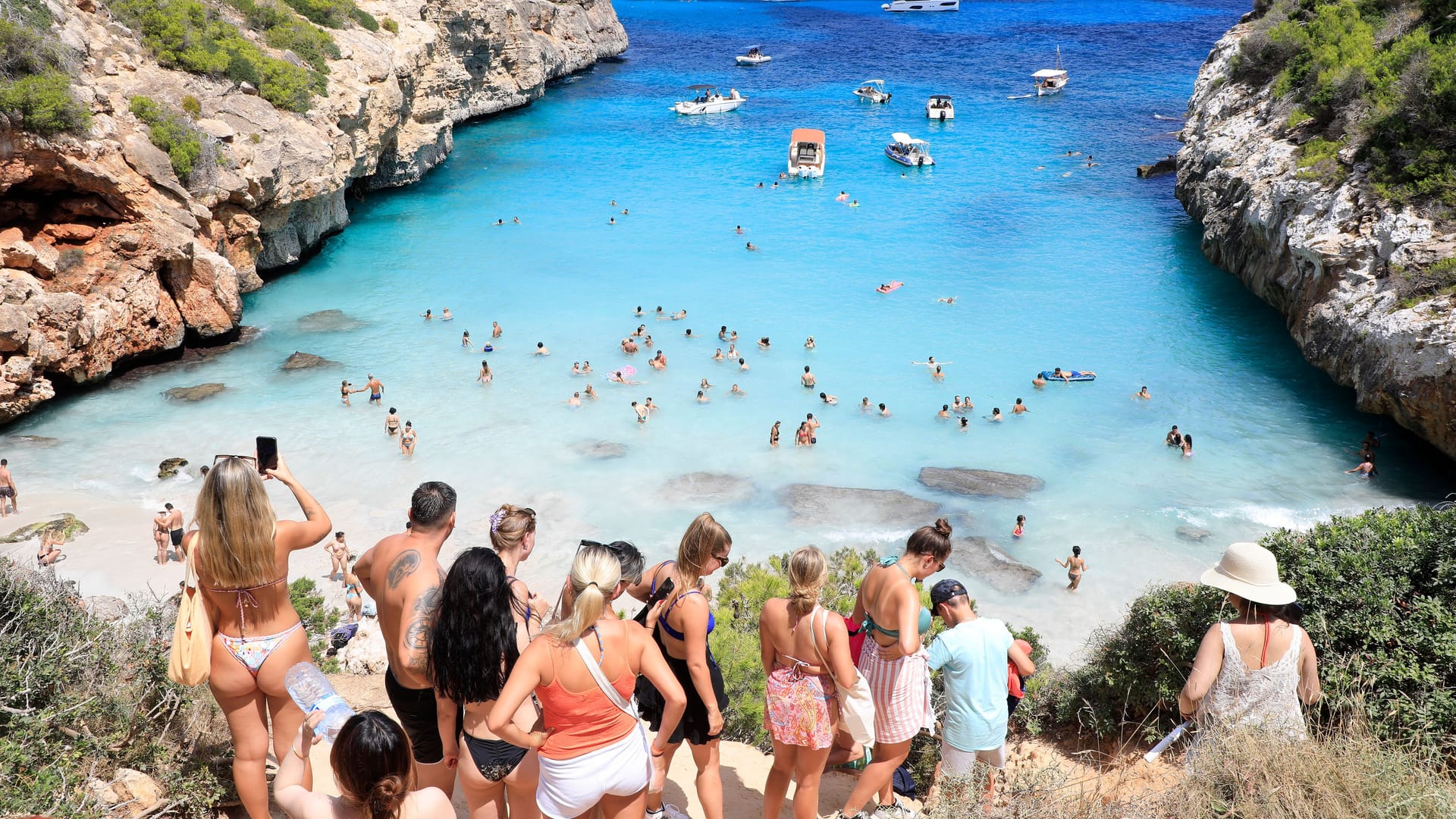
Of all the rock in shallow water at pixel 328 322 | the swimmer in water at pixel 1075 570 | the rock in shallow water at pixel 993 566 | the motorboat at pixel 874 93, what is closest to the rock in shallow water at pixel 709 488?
the rock in shallow water at pixel 993 566

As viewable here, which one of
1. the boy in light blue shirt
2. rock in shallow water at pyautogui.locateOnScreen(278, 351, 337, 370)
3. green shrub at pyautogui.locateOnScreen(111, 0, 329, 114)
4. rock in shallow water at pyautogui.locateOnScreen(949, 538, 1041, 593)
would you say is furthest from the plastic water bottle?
green shrub at pyautogui.locateOnScreen(111, 0, 329, 114)

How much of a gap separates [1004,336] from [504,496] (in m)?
14.2

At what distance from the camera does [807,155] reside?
40562 millimetres

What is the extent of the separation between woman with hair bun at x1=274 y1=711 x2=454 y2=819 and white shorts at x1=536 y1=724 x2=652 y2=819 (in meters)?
0.84

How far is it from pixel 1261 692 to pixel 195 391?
2106 centimetres

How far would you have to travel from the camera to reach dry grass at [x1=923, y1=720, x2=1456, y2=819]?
410 centimetres

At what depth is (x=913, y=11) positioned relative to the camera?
9006cm

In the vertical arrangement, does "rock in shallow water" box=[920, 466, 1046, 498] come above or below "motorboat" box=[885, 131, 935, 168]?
below

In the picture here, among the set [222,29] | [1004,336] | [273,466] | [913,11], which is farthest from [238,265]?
[913,11]

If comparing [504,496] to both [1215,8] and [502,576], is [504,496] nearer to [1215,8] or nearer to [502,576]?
[502,576]

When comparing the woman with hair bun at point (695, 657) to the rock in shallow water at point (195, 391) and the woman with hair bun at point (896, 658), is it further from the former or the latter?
the rock in shallow water at point (195, 391)

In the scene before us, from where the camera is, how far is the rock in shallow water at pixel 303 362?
21766 millimetres

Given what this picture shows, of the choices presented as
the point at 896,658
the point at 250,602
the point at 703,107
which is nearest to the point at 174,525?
the point at 250,602

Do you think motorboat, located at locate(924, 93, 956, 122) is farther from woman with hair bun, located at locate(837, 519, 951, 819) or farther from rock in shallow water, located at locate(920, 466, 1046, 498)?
woman with hair bun, located at locate(837, 519, 951, 819)
